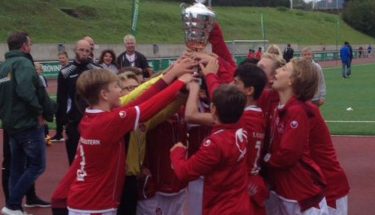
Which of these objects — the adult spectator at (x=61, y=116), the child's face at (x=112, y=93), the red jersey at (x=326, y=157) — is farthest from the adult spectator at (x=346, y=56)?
the child's face at (x=112, y=93)

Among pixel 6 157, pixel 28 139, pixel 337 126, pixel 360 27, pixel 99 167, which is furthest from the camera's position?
pixel 360 27

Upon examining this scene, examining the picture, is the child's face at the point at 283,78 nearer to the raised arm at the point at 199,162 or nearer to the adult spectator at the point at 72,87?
the raised arm at the point at 199,162

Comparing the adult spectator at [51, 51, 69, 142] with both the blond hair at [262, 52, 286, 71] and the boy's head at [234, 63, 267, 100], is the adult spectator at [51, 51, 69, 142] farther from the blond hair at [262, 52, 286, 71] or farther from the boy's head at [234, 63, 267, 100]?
the boy's head at [234, 63, 267, 100]

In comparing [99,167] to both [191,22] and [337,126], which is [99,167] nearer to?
[191,22]

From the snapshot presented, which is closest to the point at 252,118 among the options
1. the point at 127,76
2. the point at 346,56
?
the point at 127,76

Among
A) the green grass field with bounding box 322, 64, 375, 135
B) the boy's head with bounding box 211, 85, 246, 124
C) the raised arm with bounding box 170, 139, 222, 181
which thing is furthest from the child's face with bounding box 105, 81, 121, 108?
the green grass field with bounding box 322, 64, 375, 135

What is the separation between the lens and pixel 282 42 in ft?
236

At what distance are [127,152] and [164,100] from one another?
1.98 ft

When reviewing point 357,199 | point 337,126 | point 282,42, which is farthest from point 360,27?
point 357,199

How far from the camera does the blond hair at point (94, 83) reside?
4602 millimetres

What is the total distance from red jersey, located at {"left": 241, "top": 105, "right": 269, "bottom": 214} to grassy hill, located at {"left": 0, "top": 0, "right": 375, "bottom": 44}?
36166 millimetres

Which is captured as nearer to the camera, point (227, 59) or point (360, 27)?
point (227, 59)

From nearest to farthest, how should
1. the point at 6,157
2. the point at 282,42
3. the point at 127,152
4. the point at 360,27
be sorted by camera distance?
the point at 127,152 < the point at 6,157 < the point at 282,42 < the point at 360,27

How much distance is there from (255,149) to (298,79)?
588 mm
